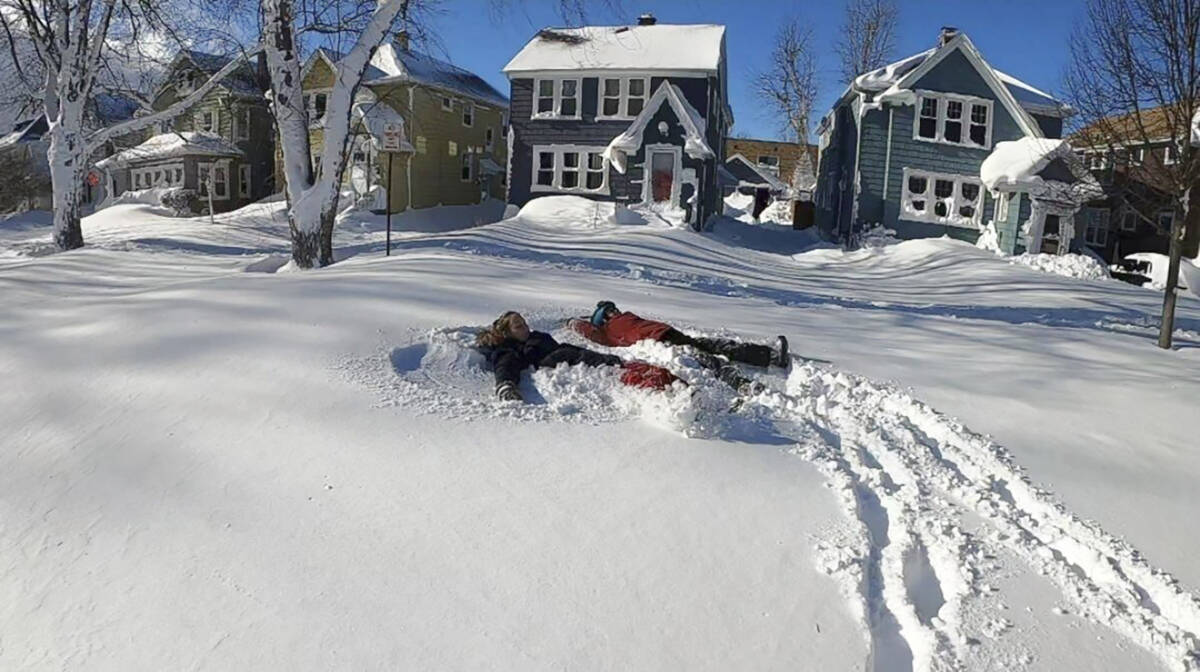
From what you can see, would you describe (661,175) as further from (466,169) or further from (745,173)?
(745,173)

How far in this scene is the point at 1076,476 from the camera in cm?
409

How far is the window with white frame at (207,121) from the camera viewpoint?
35719 millimetres

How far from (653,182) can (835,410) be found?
827 inches

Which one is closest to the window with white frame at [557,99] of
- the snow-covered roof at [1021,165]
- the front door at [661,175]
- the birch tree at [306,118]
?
the front door at [661,175]

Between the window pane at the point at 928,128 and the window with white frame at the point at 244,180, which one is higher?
the window pane at the point at 928,128

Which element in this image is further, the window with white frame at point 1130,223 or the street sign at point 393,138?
the window with white frame at point 1130,223

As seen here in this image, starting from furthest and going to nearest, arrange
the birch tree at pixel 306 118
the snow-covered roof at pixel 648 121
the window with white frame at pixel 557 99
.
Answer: the window with white frame at pixel 557 99 → the snow-covered roof at pixel 648 121 → the birch tree at pixel 306 118

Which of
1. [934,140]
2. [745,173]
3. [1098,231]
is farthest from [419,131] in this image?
[745,173]

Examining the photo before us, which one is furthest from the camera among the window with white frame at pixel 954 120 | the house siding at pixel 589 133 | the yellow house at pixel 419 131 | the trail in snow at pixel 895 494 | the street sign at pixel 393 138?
the yellow house at pixel 419 131

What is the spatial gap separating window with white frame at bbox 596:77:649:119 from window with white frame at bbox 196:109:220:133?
19.9m

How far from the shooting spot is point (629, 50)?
26.9m

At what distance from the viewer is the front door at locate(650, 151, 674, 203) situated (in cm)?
2480

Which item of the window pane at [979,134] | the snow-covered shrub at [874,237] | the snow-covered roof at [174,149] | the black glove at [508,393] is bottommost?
the black glove at [508,393]

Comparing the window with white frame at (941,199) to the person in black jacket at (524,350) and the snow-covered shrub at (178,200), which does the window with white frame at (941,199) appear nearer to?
the person in black jacket at (524,350)
